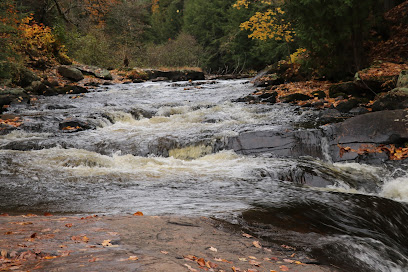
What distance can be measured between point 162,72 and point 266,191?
20.6 metres

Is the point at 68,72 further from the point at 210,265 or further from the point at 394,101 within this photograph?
the point at 210,265

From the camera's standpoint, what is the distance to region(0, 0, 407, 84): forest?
11430 millimetres

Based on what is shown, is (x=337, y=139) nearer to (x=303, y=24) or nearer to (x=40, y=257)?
(x=303, y=24)

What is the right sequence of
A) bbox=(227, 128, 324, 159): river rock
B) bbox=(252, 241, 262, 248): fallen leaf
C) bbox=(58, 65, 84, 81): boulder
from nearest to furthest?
bbox=(252, 241, 262, 248): fallen leaf
bbox=(227, 128, 324, 159): river rock
bbox=(58, 65, 84, 81): boulder

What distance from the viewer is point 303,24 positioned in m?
11.5

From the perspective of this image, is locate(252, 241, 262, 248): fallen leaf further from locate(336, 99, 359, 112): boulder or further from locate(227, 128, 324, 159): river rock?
locate(336, 99, 359, 112): boulder

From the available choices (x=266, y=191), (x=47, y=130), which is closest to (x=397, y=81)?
(x=266, y=191)

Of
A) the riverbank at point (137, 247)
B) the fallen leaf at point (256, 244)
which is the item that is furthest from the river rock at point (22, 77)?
the fallen leaf at point (256, 244)

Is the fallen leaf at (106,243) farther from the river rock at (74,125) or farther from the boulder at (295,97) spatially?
the boulder at (295,97)

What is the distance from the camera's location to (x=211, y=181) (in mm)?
6016

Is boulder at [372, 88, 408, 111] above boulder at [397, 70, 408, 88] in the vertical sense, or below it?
below

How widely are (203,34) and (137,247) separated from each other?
38.5 meters

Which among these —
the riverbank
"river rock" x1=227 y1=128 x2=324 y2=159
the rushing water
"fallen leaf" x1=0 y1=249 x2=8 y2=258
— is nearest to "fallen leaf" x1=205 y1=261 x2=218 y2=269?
the riverbank

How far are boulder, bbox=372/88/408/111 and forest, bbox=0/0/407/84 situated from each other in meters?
2.93
